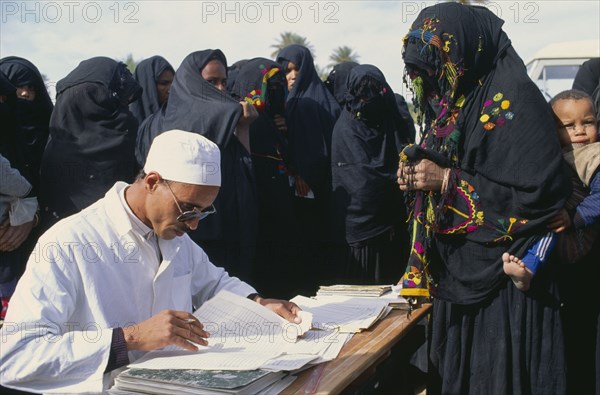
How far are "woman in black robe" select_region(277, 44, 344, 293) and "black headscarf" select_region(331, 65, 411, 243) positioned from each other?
0.20 metres

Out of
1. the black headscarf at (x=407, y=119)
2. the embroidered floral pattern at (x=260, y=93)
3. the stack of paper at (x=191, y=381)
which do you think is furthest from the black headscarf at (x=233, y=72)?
the stack of paper at (x=191, y=381)

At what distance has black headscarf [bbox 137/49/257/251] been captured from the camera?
4.14 meters

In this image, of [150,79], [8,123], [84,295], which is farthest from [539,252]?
[150,79]

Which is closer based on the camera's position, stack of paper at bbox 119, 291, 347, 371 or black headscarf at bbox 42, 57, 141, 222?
stack of paper at bbox 119, 291, 347, 371

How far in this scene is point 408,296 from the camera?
2703 millimetres

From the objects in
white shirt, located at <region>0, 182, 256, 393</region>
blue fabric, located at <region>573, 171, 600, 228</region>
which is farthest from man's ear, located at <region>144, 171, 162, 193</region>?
blue fabric, located at <region>573, 171, 600, 228</region>

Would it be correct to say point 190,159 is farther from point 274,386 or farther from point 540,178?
point 540,178

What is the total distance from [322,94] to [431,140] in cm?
264

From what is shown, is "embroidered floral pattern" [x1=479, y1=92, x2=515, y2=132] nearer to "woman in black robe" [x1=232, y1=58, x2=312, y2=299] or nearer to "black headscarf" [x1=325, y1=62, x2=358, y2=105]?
"woman in black robe" [x1=232, y1=58, x2=312, y2=299]

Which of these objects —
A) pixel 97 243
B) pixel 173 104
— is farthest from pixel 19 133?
pixel 97 243

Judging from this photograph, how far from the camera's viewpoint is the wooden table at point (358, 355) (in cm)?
184

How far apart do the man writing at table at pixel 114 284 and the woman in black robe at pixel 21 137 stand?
1.89 meters

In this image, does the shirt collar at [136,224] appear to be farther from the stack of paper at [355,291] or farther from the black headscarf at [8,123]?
the black headscarf at [8,123]

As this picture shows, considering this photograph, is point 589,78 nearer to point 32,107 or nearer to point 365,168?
point 365,168
